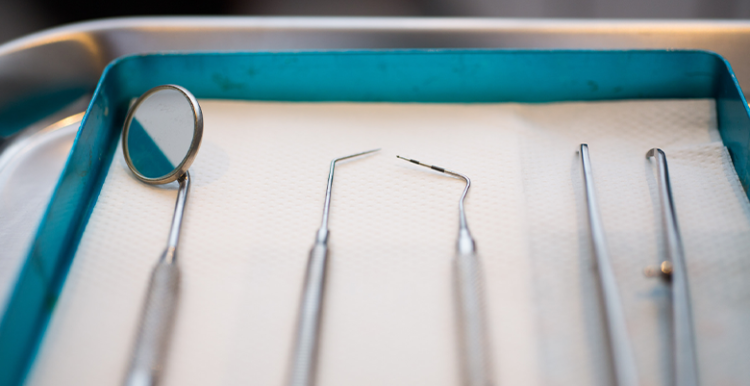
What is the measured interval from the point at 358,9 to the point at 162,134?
0.65 meters

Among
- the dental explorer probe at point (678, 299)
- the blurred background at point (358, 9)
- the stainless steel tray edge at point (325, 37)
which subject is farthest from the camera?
the blurred background at point (358, 9)

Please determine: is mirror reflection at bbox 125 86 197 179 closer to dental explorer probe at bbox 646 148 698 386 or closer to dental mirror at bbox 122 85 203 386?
dental mirror at bbox 122 85 203 386

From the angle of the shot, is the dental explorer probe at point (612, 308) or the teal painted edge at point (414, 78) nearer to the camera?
the dental explorer probe at point (612, 308)

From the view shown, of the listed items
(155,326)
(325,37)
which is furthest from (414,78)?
(155,326)

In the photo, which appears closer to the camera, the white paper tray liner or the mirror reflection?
the white paper tray liner

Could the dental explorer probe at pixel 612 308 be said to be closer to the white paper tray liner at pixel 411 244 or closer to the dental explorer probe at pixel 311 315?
the white paper tray liner at pixel 411 244

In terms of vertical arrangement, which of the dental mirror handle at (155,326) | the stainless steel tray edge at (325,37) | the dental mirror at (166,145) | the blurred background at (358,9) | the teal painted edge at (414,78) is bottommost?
the dental mirror handle at (155,326)

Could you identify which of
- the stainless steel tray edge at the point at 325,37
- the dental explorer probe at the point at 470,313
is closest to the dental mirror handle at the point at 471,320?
the dental explorer probe at the point at 470,313

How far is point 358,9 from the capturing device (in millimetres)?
1120

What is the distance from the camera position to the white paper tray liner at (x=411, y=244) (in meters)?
0.45

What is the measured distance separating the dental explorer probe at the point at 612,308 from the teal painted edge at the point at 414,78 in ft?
0.58

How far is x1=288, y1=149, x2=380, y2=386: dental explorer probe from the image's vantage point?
0.43 m

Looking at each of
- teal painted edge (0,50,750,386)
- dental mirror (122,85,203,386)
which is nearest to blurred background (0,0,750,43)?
teal painted edge (0,50,750,386)

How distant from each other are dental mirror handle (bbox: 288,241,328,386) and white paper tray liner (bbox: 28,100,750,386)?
0.05 ft
